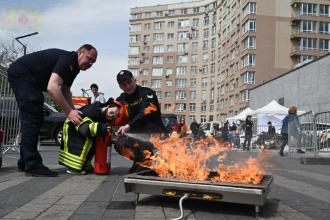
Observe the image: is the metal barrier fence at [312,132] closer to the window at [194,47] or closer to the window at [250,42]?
the window at [250,42]

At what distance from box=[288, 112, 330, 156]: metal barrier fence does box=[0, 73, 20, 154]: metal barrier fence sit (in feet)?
27.7

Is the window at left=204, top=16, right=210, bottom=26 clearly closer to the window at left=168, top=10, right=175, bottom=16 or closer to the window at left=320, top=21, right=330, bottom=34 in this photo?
the window at left=168, top=10, right=175, bottom=16

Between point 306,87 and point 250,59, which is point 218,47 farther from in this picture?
point 306,87

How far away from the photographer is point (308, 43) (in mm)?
73312

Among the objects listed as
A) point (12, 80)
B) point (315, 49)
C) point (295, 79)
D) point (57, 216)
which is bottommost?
point (57, 216)

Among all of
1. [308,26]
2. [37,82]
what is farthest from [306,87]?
[308,26]

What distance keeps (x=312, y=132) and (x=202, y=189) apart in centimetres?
1053

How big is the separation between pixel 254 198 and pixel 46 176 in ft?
11.2

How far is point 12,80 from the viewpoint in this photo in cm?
655

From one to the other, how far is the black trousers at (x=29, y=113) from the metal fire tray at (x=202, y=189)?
8.36ft

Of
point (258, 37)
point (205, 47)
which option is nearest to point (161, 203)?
point (258, 37)

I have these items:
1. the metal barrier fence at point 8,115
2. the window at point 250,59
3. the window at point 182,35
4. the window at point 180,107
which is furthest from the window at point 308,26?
the metal barrier fence at point 8,115

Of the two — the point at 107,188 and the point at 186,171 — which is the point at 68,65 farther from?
the point at 186,171

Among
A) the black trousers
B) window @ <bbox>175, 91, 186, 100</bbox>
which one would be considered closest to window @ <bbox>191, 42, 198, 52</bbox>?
window @ <bbox>175, 91, 186, 100</bbox>
